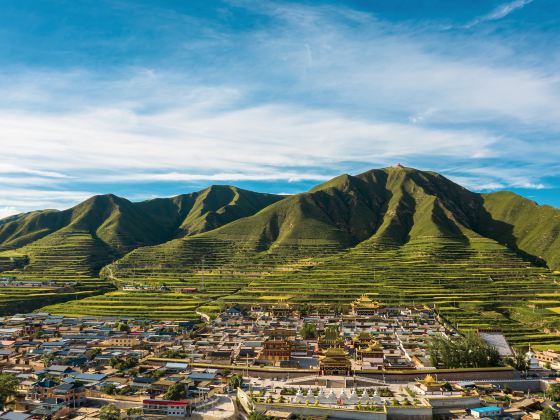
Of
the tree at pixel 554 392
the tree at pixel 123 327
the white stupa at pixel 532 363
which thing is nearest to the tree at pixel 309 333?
the white stupa at pixel 532 363

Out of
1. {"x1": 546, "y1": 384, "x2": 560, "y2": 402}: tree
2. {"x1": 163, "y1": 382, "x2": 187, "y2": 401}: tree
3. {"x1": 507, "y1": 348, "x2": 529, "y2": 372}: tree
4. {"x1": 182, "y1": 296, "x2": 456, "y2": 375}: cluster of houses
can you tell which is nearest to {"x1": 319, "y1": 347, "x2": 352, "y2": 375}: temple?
{"x1": 182, "y1": 296, "x2": 456, "y2": 375}: cluster of houses

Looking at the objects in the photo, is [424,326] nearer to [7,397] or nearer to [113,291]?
[7,397]

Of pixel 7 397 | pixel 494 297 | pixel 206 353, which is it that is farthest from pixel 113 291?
pixel 494 297

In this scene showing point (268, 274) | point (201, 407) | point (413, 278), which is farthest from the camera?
point (268, 274)

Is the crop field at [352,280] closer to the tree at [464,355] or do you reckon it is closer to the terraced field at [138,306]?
the terraced field at [138,306]

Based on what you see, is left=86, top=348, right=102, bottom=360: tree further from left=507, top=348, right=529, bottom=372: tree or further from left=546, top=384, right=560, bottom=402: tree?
left=546, top=384, right=560, bottom=402: tree
